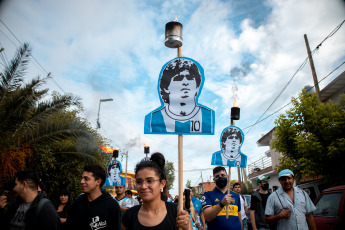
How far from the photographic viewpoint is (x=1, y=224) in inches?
150

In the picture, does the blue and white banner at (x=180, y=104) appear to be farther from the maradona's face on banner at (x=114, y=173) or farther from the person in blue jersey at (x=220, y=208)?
the maradona's face on banner at (x=114, y=173)

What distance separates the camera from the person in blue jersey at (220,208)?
449 cm

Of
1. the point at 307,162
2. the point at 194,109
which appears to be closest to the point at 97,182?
the point at 194,109

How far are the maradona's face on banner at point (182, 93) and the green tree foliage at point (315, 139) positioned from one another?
1018 cm

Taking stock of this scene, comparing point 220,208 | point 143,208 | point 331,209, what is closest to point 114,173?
point 220,208

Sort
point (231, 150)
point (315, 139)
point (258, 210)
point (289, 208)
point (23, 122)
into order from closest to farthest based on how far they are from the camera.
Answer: point (289, 208) < point (258, 210) < point (231, 150) < point (23, 122) < point (315, 139)

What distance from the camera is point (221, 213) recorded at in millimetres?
4707

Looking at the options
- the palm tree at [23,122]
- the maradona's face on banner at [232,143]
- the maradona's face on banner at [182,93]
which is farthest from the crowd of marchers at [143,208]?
the palm tree at [23,122]

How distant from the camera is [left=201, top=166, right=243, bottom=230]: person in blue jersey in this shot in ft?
14.7

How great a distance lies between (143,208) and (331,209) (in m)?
4.71

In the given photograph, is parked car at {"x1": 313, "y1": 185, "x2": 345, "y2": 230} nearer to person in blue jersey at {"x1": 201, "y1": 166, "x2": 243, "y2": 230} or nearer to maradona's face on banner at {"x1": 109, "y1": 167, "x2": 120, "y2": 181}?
person in blue jersey at {"x1": 201, "y1": 166, "x2": 243, "y2": 230}

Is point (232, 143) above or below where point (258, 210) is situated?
above

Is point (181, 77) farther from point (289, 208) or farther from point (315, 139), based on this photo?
point (315, 139)

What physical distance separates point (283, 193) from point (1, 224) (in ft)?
13.9
